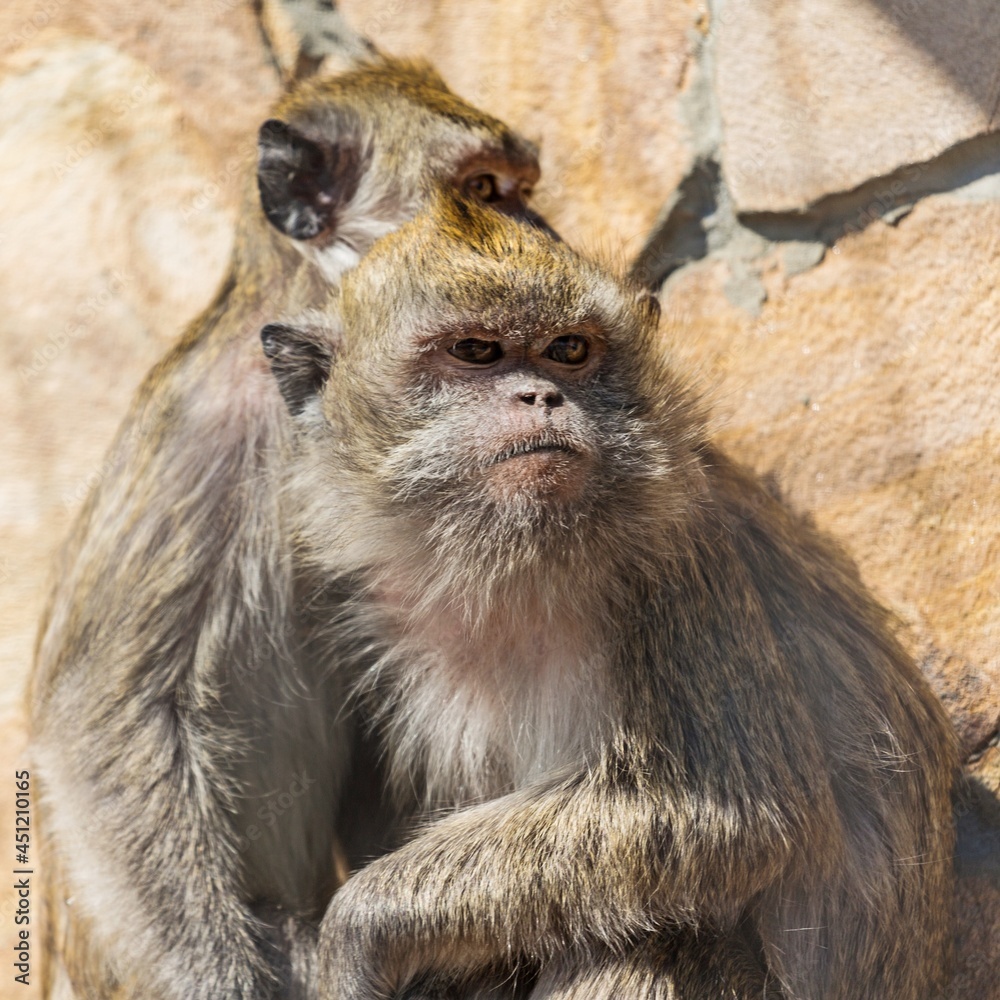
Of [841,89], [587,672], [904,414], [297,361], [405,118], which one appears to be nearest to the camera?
[587,672]

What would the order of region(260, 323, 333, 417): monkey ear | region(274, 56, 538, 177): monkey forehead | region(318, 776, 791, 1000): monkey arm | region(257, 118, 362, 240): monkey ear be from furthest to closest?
region(274, 56, 538, 177): monkey forehead → region(257, 118, 362, 240): monkey ear → region(260, 323, 333, 417): monkey ear → region(318, 776, 791, 1000): monkey arm

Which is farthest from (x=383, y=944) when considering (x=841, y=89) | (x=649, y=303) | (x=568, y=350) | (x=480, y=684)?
(x=841, y=89)

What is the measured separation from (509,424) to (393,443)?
1.33 ft

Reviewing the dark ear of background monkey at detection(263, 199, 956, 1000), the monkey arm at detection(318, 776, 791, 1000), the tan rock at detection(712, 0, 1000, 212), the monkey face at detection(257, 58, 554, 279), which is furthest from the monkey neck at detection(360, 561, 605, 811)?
the tan rock at detection(712, 0, 1000, 212)

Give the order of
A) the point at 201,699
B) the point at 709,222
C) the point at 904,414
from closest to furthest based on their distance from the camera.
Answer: the point at 201,699
the point at 904,414
the point at 709,222

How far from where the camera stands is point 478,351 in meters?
3.27

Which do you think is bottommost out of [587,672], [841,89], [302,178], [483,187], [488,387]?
[587,672]

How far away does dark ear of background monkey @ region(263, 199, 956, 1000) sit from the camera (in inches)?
127

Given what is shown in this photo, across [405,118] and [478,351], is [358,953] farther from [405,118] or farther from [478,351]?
[405,118]

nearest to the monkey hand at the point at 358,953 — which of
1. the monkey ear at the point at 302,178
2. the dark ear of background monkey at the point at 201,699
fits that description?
the dark ear of background monkey at the point at 201,699

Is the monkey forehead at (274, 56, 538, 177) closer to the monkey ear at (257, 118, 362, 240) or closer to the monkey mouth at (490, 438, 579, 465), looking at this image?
the monkey ear at (257, 118, 362, 240)

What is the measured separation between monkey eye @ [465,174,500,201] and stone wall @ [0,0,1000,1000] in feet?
1.67

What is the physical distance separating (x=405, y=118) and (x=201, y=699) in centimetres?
196

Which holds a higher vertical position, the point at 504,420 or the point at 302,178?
the point at 504,420
